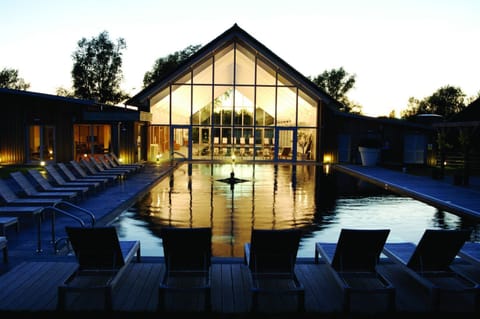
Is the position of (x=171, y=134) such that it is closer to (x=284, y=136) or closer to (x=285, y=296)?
(x=284, y=136)

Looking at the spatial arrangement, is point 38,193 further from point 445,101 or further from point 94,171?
point 445,101

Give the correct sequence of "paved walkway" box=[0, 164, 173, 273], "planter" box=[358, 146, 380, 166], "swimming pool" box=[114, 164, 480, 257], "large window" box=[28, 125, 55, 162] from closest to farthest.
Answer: "paved walkway" box=[0, 164, 173, 273] → "swimming pool" box=[114, 164, 480, 257] → "large window" box=[28, 125, 55, 162] → "planter" box=[358, 146, 380, 166]

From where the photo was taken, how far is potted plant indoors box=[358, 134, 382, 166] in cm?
2575

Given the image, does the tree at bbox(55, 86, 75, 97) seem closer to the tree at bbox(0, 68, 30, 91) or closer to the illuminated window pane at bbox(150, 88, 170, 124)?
the tree at bbox(0, 68, 30, 91)

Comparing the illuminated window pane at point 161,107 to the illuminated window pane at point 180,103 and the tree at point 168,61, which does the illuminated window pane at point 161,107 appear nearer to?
the illuminated window pane at point 180,103

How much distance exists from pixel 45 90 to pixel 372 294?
6782 centimetres

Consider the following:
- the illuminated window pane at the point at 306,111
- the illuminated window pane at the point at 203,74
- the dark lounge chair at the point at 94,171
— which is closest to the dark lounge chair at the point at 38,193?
the dark lounge chair at the point at 94,171

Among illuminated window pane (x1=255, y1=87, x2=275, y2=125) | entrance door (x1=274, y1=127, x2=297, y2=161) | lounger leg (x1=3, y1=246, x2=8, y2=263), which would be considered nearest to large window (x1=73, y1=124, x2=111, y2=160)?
illuminated window pane (x1=255, y1=87, x2=275, y2=125)

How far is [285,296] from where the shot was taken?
522cm

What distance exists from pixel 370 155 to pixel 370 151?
24 cm

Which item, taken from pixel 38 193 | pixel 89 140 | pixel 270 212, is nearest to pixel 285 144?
pixel 89 140

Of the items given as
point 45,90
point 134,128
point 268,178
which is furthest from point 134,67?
point 268,178

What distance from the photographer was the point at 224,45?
90.0ft

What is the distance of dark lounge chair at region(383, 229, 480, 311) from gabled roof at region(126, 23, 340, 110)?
22.5 meters
